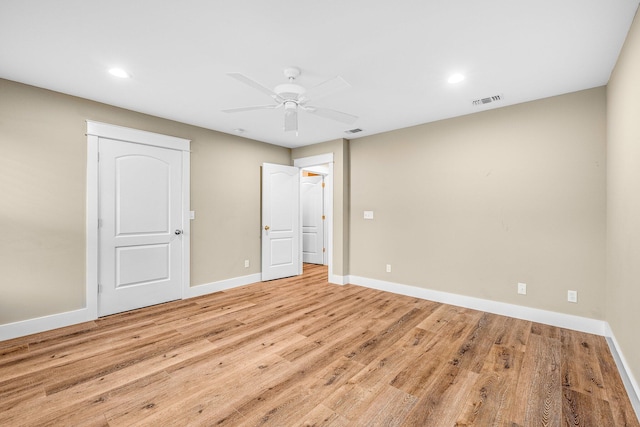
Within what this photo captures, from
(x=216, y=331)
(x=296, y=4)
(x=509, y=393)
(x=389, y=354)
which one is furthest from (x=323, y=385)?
(x=296, y=4)

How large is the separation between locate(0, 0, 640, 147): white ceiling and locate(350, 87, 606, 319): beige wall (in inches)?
15.8

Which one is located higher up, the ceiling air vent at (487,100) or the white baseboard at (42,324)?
the ceiling air vent at (487,100)

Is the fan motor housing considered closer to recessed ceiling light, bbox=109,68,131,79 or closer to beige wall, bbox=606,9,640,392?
recessed ceiling light, bbox=109,68,131,79

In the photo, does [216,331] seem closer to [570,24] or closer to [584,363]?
[584,363]

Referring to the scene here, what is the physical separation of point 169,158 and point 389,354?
3.67 meters

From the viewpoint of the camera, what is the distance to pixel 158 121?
12.8 ft

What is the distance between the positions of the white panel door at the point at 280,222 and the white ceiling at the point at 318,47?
2022 millimetres

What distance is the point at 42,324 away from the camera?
2.99m

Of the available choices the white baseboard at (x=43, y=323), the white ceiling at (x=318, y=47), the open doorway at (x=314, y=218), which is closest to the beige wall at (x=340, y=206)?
the white ceiling at (x=318, y=47)

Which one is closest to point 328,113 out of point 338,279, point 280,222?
point 280,222

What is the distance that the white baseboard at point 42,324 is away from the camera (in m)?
2.81

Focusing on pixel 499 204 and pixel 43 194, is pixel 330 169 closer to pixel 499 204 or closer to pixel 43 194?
pixel 499 204

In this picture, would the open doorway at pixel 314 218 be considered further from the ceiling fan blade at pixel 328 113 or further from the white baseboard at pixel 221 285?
the ceiling fan blade at pixel 328 113

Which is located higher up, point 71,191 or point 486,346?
point 71,191
